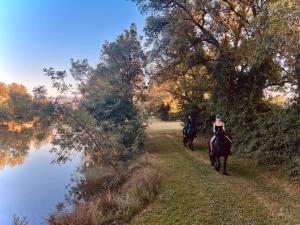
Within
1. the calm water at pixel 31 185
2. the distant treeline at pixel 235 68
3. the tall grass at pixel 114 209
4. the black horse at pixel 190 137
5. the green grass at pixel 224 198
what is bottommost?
the calm water at pixel 31 185

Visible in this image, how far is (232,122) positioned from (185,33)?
6.54 m

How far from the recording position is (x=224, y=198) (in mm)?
8547

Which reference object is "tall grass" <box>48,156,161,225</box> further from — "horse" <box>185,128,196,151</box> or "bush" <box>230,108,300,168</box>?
"horse" <box>185,128,196,151</box>

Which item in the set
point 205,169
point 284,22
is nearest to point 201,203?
point 205,169

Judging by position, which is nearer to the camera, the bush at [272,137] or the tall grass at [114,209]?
the tall grass at [114,209]

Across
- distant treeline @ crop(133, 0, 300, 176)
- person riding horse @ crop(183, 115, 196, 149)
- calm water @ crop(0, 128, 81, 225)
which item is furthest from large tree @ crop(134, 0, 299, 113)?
calm water @ crop(0, 128, 81, 225)

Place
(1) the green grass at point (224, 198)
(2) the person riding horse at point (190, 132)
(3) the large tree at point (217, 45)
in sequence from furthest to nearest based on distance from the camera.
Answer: (2) the person riding horse at point (190, 132) → (3) the large tree at point (217, 45) → (1) the green grass at point (224, 198)

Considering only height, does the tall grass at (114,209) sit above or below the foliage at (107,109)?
below

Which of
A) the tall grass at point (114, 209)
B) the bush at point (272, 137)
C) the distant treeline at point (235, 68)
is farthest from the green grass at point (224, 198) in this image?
the distant treeline at point (235, 68)

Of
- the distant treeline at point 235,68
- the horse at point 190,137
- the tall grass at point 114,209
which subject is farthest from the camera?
the horse at point 190,137

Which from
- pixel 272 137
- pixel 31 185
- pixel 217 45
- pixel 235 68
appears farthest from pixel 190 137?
pixel 31 185

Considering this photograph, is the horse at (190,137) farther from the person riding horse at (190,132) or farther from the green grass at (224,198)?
the green grass at (224,198)

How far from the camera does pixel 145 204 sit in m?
9.00

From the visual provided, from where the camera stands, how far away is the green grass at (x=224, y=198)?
7273 millimetres
